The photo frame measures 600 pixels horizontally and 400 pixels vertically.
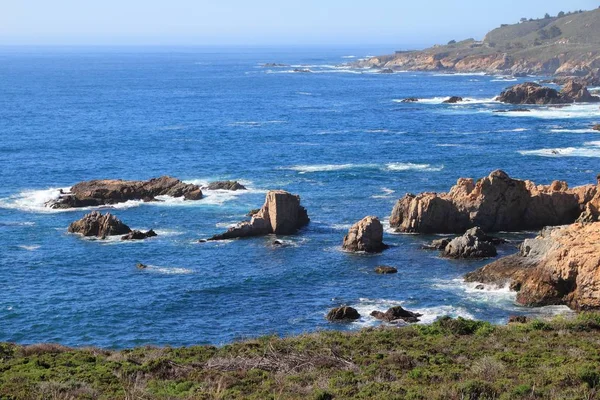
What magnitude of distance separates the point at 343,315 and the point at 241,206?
3342 centimetres

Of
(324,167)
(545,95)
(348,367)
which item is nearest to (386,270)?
(348,367)

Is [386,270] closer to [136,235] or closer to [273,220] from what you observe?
[273,220]

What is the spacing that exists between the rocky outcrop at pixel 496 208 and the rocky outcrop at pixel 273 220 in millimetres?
9622

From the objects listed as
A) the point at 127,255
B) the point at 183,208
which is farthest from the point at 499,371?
the point at 183,208

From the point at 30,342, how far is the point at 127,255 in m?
19.3

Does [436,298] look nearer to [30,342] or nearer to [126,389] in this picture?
[30,342]

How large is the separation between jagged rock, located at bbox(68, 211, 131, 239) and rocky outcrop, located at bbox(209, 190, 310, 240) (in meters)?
9.53

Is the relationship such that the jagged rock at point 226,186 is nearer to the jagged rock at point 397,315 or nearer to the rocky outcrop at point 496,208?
the rocky outcrop at point 496,208

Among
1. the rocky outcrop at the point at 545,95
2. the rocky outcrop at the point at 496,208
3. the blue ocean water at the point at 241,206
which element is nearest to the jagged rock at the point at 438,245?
the blue ocean water at the point at 241,206

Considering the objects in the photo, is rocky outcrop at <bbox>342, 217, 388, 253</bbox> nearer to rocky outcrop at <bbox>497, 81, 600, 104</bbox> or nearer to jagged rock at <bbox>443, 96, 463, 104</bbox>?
rocky outcrop at <bbox>497, 81, 600, 104</bbox>

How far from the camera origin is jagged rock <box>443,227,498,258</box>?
223 ft

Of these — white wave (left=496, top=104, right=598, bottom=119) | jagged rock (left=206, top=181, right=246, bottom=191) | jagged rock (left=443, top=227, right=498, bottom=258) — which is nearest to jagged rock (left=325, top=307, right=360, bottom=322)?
jagged rock (left=443, top=227, right=498, bottom=258)

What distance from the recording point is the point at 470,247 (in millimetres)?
68062

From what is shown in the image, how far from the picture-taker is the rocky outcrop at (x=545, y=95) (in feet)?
563
